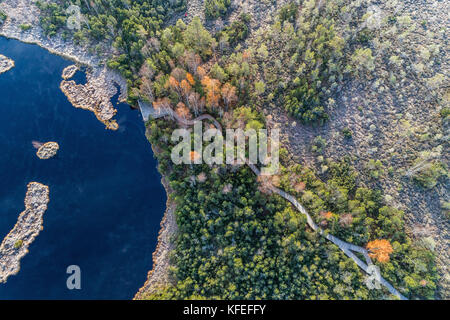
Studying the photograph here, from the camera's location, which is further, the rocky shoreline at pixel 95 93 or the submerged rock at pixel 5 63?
the submerged rock at pixel 5 63

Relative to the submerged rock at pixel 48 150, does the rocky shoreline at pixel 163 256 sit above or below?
below

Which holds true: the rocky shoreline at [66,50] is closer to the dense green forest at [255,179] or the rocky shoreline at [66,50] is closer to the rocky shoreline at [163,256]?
the rocky shoreline at [163,256]

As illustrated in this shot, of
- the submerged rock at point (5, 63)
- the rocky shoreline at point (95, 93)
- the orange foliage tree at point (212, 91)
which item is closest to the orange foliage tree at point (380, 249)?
the orange foliage tree at point (212, 91)

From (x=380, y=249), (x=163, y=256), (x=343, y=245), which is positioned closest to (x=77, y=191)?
(x=163, y=256)

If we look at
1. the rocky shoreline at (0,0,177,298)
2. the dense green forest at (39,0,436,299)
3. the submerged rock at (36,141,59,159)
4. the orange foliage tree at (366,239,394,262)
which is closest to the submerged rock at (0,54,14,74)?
the rocky shoreline at (0,0,177,298)

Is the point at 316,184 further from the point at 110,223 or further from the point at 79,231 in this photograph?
the point at 79,231
